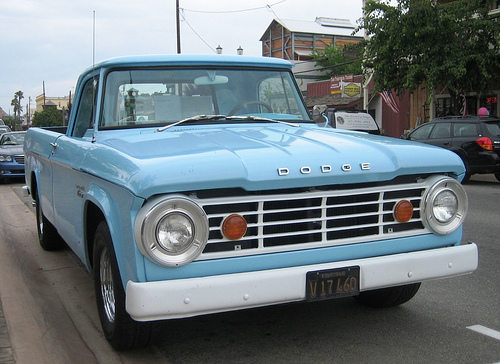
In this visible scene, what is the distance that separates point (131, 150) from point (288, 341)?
61.5 inches

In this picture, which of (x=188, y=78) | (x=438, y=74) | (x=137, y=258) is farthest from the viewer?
(x=438, y=74)

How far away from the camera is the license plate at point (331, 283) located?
119 inches

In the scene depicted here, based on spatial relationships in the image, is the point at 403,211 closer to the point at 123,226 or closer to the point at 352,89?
the point at 123,226

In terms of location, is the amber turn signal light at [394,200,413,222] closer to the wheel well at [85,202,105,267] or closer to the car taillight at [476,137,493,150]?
the wheel well at [85,202,105,267]

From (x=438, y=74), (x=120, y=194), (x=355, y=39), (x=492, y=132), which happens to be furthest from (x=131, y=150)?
(x=355, y=39)

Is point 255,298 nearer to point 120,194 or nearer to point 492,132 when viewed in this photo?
point 120,194

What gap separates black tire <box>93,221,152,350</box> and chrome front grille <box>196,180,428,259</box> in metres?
0.63

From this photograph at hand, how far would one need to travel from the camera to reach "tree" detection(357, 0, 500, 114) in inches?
709

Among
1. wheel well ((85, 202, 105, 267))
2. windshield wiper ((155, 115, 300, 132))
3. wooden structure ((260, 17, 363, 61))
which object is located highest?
wooden structure ((260, 17, 363, 61))

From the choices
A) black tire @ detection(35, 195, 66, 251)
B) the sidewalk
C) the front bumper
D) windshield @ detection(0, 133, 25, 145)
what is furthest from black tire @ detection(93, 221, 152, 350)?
windshield @ detection(0, 133, 25, 145)

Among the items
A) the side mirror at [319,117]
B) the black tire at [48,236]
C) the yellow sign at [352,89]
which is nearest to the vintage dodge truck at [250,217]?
the side mirror at [319,117]

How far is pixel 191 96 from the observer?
4500 millimetres

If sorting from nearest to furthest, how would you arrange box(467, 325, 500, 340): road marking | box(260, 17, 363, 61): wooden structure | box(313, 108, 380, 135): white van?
box(467, 325, 500, 340): road marking, box(313, 108, 380, 135): white van, box(260, 17, 363, 61): wooden structure

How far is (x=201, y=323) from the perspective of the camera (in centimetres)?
404
